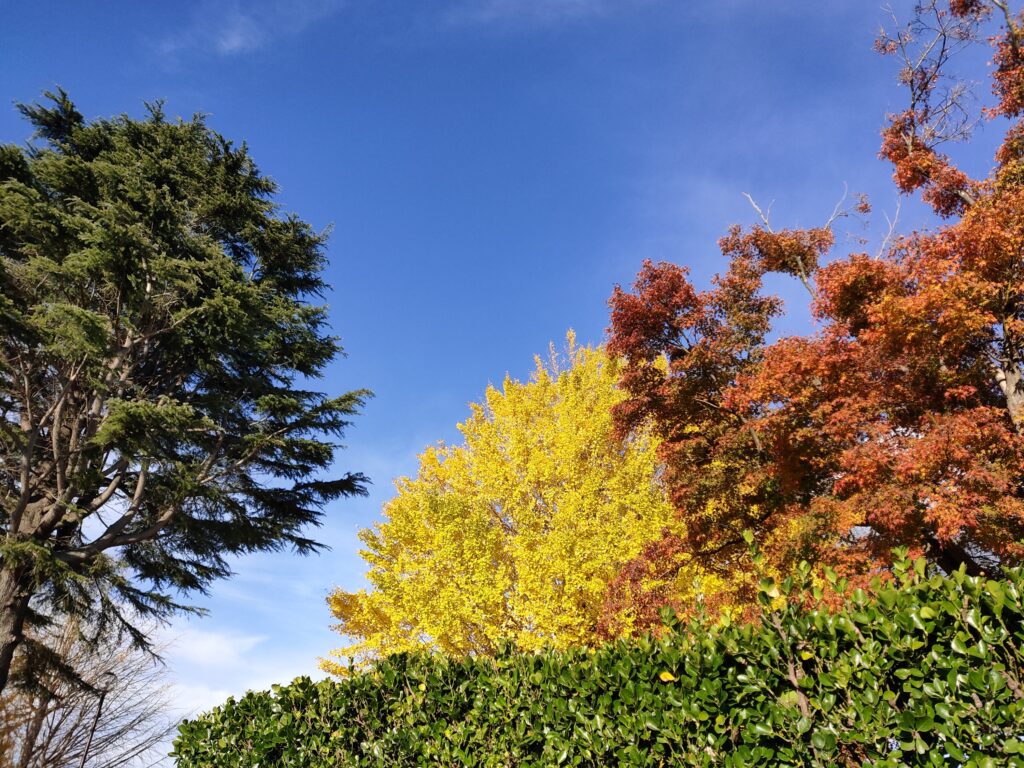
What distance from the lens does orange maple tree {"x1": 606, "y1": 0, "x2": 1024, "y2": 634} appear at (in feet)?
21.5

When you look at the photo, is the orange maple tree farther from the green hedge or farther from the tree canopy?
the tree canopy

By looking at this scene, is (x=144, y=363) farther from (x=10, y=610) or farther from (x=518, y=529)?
(x=518, y=529)

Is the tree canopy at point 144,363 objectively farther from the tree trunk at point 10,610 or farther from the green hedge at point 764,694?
the green hedge at point 764,694

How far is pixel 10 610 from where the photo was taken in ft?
34.1

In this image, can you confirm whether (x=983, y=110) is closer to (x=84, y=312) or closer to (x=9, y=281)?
(x=84, y=312)

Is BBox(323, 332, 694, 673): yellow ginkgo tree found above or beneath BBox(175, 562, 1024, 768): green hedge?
above

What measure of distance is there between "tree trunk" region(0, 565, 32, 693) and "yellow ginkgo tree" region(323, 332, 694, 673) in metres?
5.43

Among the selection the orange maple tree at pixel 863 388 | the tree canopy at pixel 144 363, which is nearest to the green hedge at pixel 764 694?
the orange maple tree at pixel 863 388

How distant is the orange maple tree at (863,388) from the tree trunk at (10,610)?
10.2 metres

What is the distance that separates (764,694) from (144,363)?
14514 millimetres

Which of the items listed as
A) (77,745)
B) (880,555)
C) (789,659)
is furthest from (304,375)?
(789,659)

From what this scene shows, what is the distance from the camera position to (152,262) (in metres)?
11.0

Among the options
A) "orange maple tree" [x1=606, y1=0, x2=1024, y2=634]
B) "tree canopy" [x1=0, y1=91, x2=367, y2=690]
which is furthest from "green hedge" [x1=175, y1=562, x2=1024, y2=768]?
"tree canopy" [x1=0, y1=91, x2=367, y2=690]

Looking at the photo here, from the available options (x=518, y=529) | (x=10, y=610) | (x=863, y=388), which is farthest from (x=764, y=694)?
(x=10, y=610)
